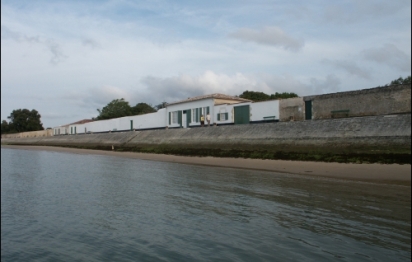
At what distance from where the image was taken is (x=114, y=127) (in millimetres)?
54969

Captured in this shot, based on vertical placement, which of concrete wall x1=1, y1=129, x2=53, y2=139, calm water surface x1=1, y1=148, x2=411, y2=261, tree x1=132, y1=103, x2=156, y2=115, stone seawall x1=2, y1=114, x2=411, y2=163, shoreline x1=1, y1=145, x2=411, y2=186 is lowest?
calm water surface x1=1, y1=148, x2=411, y2=261

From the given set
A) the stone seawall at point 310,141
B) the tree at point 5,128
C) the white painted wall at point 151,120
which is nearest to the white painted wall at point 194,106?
the white painted wall at point 151,120

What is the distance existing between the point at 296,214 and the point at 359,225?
1599mm

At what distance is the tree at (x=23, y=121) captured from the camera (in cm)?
7906

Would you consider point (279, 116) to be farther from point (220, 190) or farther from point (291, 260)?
point (291, 260)

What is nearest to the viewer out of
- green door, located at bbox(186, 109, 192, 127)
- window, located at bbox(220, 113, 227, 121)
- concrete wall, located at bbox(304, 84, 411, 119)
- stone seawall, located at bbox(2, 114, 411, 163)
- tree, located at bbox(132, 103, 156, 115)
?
stone seawall, located at bbox(2, 114, 411, 163)

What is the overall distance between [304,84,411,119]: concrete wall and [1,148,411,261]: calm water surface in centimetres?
907

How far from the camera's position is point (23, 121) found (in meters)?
79.1

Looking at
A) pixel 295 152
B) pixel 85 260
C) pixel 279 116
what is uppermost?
pixel 279 116

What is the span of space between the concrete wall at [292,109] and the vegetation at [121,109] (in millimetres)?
46833

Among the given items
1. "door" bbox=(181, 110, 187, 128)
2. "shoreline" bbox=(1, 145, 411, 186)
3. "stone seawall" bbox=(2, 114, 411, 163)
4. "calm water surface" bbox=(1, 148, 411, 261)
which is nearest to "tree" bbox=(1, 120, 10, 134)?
"door" bbox=(181, 110, 187, 128)

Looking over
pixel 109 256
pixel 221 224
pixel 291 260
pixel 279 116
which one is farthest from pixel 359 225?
pixel 279 116

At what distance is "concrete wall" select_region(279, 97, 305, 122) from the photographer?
83.3ft

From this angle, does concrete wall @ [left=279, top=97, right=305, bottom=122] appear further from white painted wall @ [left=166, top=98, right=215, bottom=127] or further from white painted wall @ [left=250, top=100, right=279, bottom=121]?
white painted wall @ [left=166, top=98, right=215, bottom=127]
